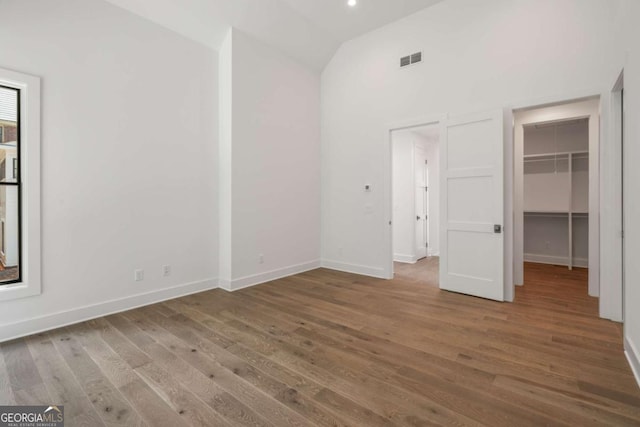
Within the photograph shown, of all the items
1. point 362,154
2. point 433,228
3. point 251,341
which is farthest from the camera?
point 433,228

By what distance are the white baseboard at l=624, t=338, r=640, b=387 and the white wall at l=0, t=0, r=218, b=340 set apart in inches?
176

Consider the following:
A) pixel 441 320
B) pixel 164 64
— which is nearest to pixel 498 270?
pixel 441 320

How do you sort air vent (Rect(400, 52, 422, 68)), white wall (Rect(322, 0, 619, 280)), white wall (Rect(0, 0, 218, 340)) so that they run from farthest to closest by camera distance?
air vent (Rect(400, 52, 422, 68))
white wall (Rect(322, 0, 619, 280))
white wall (Rect(0, 0, 218, 340))

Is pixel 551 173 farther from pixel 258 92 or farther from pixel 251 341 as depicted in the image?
pixel 251 341

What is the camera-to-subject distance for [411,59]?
183 inches

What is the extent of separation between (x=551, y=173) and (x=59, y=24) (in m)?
8.11

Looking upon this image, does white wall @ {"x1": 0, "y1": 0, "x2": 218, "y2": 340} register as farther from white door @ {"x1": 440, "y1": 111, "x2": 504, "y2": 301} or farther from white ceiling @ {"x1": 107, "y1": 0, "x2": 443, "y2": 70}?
white door @ {"x1": 440, "y1": 111, "x2": 504, "y2": 301}

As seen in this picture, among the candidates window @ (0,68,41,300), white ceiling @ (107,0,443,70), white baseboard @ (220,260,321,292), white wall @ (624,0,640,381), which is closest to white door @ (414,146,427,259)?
white baseboard @ (220,260,321,292)

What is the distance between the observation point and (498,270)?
378 centimetres

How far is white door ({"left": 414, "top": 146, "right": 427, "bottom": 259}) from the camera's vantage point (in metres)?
6.73

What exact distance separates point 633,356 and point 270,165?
449cm

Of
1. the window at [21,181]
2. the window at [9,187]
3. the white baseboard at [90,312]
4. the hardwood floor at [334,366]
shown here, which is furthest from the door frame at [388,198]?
the window at [9,187]

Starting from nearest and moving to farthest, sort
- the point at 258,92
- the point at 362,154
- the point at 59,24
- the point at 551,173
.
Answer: the point at 59,24, the point at 258,92, the point at 362,154, the point at 551,173

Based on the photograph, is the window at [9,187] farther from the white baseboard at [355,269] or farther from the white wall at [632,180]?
the white wall at [632,180]
